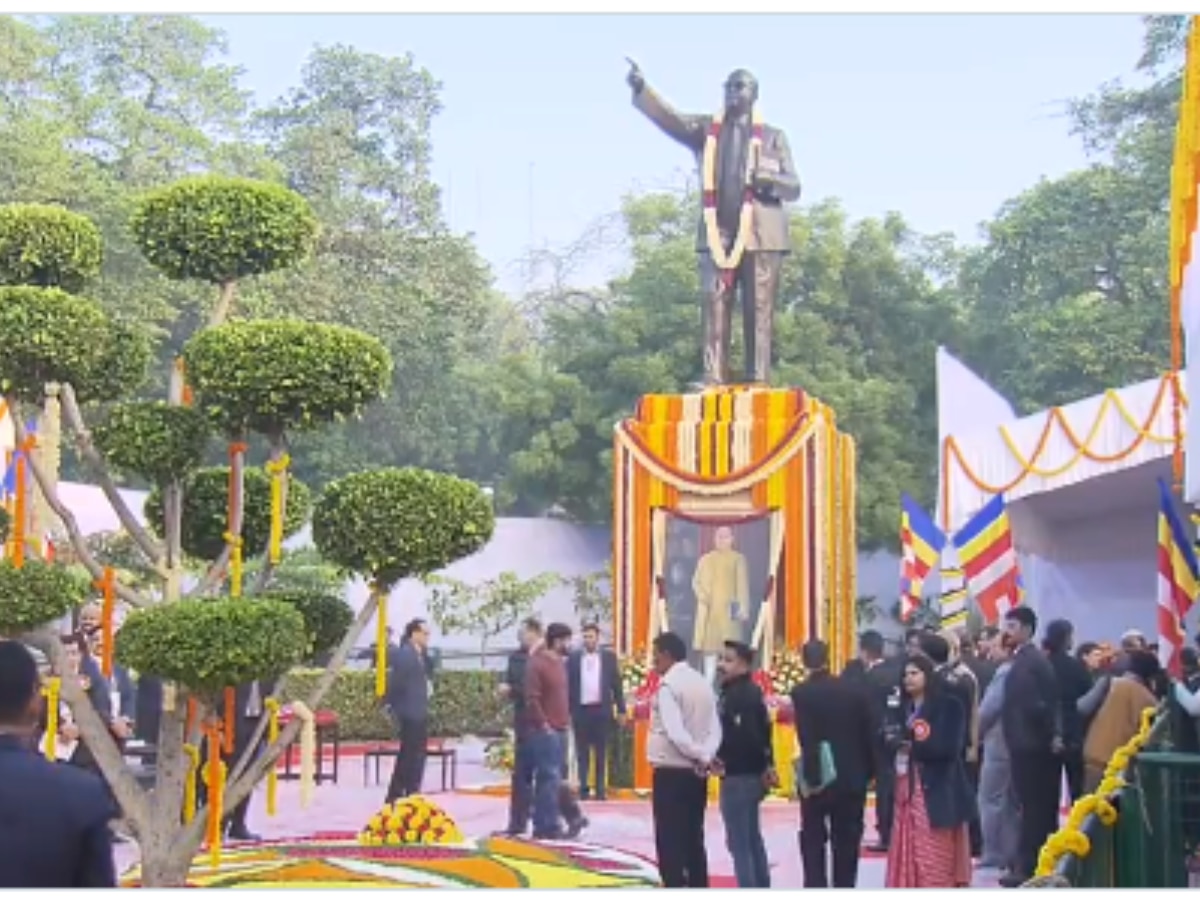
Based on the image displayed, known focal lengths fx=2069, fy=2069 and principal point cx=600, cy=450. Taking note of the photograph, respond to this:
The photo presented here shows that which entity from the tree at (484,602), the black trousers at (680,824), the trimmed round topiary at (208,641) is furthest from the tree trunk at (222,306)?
the tree at (484,602)

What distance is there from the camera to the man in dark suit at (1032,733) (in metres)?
10.5

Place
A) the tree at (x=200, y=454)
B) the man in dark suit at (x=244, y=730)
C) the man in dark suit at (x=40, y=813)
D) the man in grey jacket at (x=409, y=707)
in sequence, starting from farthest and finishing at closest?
the man in grey jacket at (x=409, y=707)
the man in dark suit at (x=244, y=730)
the tree at (x=200, y=454)
the man in dark suit at (x=40, y=813)

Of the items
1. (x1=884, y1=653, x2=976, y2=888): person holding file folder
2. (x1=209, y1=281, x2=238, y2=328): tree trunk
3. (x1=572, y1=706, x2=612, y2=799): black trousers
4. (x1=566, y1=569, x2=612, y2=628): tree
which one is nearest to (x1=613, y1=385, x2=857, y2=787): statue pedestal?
(x1=572, y1=706, x2=612, y2=799): black trousers

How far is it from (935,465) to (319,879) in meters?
23.0

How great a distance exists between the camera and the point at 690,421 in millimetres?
17344

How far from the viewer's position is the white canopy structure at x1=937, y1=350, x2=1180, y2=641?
63.4 feet

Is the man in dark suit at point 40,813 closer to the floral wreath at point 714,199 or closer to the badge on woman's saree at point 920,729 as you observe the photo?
the badge on woman's saree at point 920,729

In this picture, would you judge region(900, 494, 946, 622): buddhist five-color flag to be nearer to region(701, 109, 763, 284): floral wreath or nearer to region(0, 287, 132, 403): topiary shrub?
region(701, 109, 763, 284): floral wreath

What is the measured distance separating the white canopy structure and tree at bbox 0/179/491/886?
7858 millimetres

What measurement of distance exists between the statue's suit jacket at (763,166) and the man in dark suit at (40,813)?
13.5 metres

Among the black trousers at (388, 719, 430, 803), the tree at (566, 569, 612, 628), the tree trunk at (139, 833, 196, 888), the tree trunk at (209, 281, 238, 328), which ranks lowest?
the tree trunk at (139, 833, 196, 888)

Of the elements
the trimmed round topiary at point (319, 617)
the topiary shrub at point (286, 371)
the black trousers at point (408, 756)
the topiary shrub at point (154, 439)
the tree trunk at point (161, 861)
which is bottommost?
the tree trunk at point (161, 861)

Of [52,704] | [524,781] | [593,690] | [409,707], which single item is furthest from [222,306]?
[593,690]

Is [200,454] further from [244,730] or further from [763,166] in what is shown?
[763,166]
